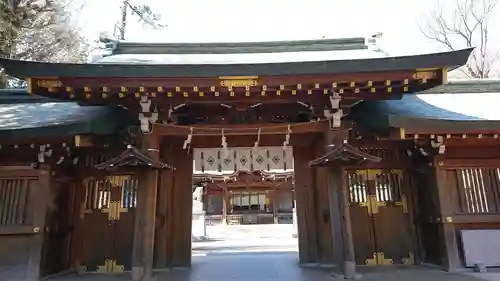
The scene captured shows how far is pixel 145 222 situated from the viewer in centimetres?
549

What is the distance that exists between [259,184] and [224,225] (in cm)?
343

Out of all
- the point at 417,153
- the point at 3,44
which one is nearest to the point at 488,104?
the point at 417,153

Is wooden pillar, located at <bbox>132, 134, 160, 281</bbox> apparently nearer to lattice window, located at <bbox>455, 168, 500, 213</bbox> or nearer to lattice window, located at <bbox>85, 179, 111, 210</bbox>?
lattice window, located at <bbox>85, 179, 111, 210</bbox>

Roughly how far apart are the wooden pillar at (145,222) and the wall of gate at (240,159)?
1.34m

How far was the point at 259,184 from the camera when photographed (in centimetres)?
2162

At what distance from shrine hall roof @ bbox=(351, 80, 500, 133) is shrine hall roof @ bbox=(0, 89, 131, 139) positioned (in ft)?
14.1

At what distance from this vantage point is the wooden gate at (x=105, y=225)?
21.5ft

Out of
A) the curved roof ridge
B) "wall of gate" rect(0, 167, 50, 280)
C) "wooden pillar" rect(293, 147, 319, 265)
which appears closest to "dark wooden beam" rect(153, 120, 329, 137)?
"wooden pillar" rect(293, 147, 319, 265)

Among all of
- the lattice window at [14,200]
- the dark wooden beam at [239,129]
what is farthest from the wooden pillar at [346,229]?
the lattice window at [14,200]

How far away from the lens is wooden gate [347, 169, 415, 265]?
21.8ft

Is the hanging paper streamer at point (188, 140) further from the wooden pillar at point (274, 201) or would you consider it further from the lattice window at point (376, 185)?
the wooden pillar at point (274, 201)

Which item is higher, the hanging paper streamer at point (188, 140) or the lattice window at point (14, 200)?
the hanging paper streamer at point (188, 140)

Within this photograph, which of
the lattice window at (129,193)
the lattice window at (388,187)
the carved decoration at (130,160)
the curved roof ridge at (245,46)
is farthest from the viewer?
the curved roof ridge at (245,46)

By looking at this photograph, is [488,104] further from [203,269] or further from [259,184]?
[259,184]
